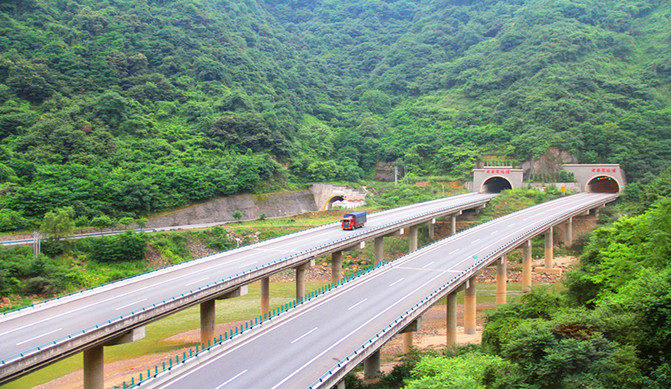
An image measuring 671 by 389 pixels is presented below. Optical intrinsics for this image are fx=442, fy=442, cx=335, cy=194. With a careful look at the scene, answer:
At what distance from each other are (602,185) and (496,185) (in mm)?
18818

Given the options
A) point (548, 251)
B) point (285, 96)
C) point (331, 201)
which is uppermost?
point (285, 96)

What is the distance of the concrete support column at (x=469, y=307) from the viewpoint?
113 ft

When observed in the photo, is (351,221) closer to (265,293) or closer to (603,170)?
(265,293)

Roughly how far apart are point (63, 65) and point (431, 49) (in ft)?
303

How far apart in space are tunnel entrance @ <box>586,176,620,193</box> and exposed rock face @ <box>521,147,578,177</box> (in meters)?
5.24

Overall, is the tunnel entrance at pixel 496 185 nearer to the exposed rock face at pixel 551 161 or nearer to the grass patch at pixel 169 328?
the exposed rock face at pixel 551 161

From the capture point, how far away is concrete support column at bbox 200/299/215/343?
29234mm

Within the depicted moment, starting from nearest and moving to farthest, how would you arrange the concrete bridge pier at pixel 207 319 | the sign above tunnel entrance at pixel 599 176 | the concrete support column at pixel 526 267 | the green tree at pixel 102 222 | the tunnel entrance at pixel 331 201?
1. the concrete bridge pier at pixel 207 319
2. the concrete support column at pixel 526 267
3. the green tree at pixel 102 222
4. the sign above tunnel entrance at pixel 599 176
5. the tunnel entrance at pixel 331 201

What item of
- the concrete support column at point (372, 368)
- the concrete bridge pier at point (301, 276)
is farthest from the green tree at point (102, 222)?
the concrete support column at point (372, 368)

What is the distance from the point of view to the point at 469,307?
114ft

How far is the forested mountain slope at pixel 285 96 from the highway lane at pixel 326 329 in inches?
1421

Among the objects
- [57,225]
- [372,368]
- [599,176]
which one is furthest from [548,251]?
[57,225]

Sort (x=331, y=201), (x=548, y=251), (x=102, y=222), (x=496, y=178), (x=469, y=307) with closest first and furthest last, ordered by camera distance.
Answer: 1. (x=469, y=307)
2. (x=102, y=222)
3. (x=548, y=251)
4. (x=331, y=201)
5. (x=496, y=178)

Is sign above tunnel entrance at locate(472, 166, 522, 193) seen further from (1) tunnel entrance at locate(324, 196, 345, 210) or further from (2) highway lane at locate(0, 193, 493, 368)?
(2) highway lane at locate(0, 193, 493, 368)
